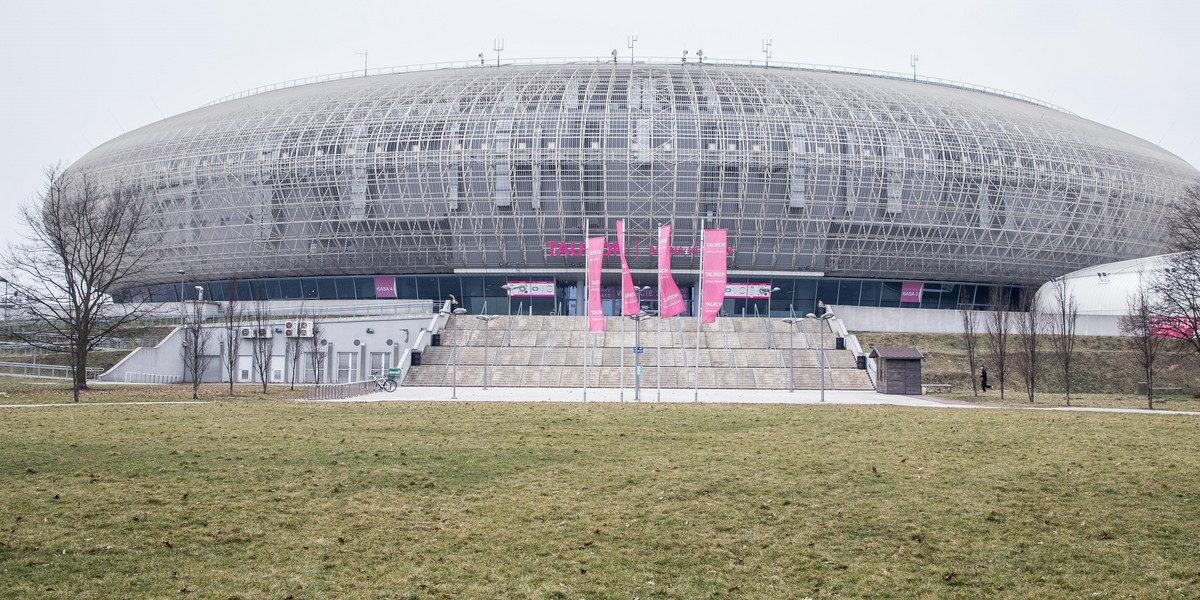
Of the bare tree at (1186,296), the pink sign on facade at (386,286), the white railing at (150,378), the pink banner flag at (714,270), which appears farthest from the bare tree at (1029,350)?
the white railing at (150,378)

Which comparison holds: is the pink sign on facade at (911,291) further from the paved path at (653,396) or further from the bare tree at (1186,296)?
the paved path at (653,396)

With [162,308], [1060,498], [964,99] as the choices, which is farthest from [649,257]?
[1060,498]

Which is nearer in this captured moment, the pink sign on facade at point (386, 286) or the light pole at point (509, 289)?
the light pole at point (509, 289)

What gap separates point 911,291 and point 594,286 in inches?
1389

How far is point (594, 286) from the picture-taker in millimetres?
39844

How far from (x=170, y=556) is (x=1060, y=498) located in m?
11.1

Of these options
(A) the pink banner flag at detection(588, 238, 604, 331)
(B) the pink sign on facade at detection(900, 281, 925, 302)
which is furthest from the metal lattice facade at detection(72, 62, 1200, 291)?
(A) the pink banner flag at detection(588, 238, 604, 331)

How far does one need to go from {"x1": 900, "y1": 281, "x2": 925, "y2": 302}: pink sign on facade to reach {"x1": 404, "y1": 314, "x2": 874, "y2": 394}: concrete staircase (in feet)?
53.0

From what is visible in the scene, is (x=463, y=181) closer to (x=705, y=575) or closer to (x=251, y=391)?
(x=251, y=391)

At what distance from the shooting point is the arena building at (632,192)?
61594 mm

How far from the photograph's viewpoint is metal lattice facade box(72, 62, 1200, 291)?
2422 inches

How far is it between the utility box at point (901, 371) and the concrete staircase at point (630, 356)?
122 inches

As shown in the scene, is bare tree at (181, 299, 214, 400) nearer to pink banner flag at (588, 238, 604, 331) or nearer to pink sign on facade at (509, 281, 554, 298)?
pink banner flag at (588, 238, 604, 331)

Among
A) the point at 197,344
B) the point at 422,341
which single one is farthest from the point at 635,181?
the point at 197,344
